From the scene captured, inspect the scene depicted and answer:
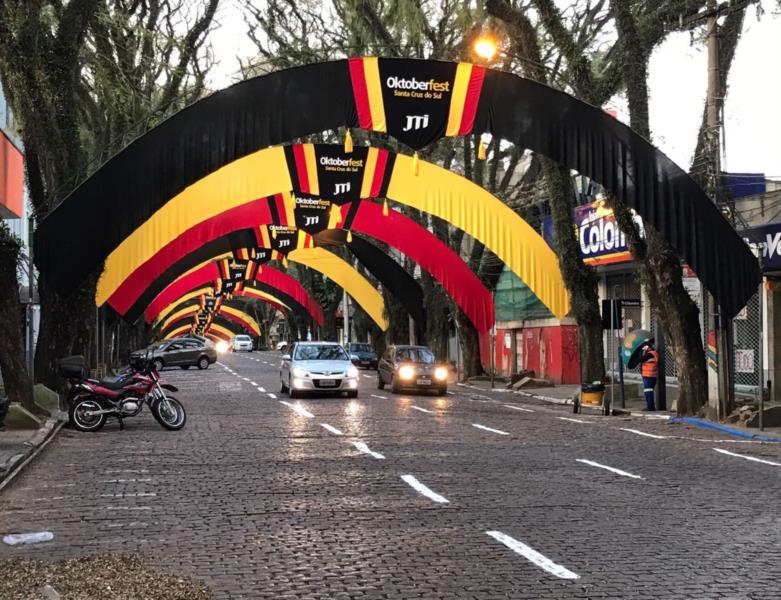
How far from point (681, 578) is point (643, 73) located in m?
16.2

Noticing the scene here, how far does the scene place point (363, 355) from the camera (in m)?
56.5

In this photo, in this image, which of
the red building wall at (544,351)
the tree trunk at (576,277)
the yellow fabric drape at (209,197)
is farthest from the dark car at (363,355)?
the tree trunk at (576,277)

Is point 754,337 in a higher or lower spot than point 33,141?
lower

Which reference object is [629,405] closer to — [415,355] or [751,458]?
[415,355]

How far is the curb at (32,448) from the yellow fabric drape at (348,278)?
37168mm

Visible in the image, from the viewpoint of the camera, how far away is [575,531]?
343 inches

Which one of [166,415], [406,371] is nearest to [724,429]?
[166,415]

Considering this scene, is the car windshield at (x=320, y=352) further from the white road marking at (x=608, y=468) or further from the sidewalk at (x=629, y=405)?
the white road marking at (x=608, y=468)

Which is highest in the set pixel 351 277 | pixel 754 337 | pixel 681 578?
pixel 351 277

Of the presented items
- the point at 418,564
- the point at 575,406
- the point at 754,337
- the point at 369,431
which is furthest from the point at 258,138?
the point at 418,564

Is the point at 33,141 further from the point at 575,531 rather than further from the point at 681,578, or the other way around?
the point at 681,578

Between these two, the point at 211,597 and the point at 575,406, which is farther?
the point at 575,406

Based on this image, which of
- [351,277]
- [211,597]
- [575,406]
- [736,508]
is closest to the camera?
[211,597]

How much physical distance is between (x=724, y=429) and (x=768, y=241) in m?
5.47
